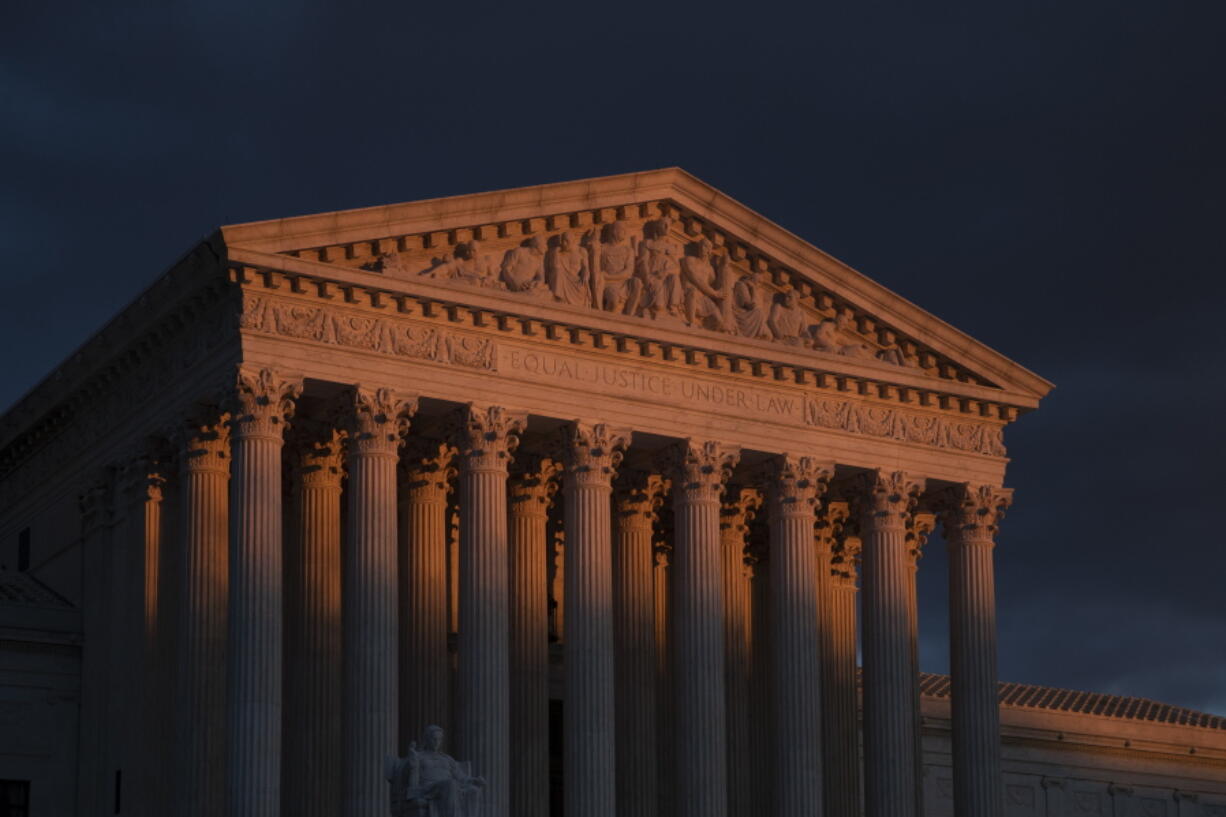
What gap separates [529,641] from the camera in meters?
58.0

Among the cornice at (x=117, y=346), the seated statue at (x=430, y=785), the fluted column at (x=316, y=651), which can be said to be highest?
the cornice at (x=117, y=346)

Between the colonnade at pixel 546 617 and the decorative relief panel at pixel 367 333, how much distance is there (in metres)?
1.11

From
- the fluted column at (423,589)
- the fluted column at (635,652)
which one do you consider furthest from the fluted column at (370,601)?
the fluted column at (635,652)

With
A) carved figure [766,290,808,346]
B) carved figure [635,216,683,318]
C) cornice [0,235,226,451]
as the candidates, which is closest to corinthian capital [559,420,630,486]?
carved figure [635,216,683,318]

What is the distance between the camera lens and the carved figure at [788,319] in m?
60.0

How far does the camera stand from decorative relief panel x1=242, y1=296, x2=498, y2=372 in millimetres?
52375

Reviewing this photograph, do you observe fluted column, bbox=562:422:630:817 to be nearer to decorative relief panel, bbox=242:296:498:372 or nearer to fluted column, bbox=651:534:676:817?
decorative relief panel, bbox=242:296:498:372

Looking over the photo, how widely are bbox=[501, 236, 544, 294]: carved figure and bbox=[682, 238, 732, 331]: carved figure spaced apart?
4.05 metres

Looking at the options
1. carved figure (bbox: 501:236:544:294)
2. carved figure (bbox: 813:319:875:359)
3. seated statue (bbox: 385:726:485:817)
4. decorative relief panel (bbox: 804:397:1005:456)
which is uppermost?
carved figure (bbox: 501:236:544:294)

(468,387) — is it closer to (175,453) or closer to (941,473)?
(175,453)

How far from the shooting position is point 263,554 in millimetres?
51562

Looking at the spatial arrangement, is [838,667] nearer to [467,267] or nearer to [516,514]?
[516,514]

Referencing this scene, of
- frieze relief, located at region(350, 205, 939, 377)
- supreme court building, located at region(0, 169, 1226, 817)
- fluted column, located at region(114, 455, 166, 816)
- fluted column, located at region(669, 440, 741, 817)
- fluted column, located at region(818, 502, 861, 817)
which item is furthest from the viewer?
fluted column, located at region(818, 502, 861, 817)

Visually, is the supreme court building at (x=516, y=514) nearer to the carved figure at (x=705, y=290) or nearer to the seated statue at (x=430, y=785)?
the carved figure at (x=705, y=290)
